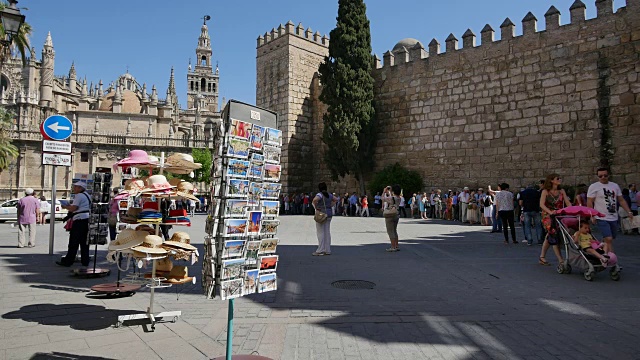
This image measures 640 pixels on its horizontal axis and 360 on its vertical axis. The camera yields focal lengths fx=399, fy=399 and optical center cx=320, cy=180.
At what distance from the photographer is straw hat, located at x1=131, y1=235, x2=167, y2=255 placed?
12.8ft

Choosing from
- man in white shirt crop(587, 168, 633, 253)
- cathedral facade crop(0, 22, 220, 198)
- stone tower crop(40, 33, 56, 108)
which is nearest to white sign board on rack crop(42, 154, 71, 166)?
man in white shirt crop(587, 168, 633, 253)

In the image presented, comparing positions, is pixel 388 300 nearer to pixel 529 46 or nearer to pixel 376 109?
pixel 529 46

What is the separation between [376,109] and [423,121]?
124 inches

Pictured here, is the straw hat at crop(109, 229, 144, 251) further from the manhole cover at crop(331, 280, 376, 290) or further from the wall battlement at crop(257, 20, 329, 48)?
the wall battlement at crop(257, 20, 329, 48)

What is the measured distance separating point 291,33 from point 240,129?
2380cm

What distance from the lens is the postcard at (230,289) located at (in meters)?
3.04

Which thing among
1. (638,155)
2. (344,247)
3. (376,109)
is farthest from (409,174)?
(344,247)

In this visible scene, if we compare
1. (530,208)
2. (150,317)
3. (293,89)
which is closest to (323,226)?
(150,317)

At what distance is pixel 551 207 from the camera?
27.3 feet

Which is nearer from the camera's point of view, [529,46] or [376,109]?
[529,46]

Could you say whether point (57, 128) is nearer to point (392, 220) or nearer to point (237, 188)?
point (237, 188)

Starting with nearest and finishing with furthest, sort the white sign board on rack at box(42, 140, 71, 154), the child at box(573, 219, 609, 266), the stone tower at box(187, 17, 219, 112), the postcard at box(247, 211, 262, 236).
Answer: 1. the postcard at box(247, 211, 262, 236)
2. the child at box(573, 219, 609, 266)
3. the white sign board on rack at box(42, 140, 71, 154)
4. the stone tower at box(187, 17, 219, 112)

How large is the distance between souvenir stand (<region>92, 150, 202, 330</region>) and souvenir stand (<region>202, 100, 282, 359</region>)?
3.48 ft

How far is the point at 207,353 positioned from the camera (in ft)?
11.5
